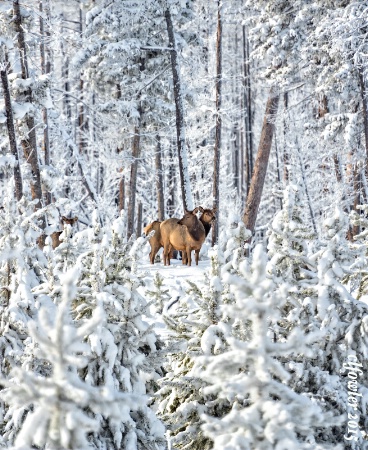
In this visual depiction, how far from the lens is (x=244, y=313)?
10.7 feet

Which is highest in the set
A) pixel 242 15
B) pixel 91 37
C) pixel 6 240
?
pixel 242 15

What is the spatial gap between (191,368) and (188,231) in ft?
24.8

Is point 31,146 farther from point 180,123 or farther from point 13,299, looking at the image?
point 13,299

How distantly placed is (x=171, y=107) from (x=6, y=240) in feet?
45.9

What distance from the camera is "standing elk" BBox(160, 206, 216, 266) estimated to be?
1387cm

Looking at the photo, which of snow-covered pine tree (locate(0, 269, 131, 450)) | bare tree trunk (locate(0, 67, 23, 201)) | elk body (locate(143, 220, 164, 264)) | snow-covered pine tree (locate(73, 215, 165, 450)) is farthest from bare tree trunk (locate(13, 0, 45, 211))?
snow-covered pine tree (locate(0, 269, 131, 450))

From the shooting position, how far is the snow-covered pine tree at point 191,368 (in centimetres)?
599

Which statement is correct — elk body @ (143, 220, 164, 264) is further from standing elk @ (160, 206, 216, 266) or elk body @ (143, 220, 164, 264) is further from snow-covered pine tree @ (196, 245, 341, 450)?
snow-covered pine tree @ (196, 245, 341, 450)

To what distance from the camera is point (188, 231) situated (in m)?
13.9

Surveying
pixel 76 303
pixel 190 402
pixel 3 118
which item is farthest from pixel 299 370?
pixel 3 118

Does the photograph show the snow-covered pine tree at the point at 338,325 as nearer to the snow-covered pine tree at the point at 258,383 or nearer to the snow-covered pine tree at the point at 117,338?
the snow-covered pine tree at the point at 117,338

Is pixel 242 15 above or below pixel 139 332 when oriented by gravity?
above

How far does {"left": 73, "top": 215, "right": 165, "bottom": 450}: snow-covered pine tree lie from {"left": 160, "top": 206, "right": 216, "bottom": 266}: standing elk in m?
7.06

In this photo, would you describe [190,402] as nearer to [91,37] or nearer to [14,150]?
[14,150]
